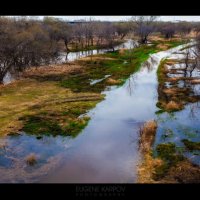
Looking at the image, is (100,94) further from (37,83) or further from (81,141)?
(81,141)

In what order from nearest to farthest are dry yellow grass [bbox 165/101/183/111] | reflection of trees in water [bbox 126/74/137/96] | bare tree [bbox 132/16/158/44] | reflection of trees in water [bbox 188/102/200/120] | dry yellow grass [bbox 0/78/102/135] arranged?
dry yellow grass [bbox 0/78/102/135] < reflection of trees in water [bbox 188/102/200/120] < dry yellow grass [bbox 165/101/183/111] < reflection of trees in water [bbox 126/74/137/96] < bare tree [bbox 132/16/158/44]

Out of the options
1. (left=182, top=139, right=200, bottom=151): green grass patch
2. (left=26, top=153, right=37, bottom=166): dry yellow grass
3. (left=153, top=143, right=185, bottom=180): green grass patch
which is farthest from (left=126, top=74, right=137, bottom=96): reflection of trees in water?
(left=26, top=153, right=37, bottom=166): dry yellow grass

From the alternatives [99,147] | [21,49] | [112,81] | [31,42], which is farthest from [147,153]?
[31,42]

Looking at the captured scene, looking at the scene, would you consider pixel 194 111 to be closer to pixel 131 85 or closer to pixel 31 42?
pixel 131 85

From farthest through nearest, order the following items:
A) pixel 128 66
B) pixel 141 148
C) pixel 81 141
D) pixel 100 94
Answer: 1. pixel 128 66
2. pixel 100 94
3. pixel 81 141
4. pixel 141 148

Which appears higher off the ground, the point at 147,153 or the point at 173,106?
the point at 173,106

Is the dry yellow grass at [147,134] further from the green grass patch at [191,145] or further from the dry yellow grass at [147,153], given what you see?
the green grass patch at [191,145]

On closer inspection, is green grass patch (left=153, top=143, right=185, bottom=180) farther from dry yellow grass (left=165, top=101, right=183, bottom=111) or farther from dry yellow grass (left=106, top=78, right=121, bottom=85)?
dry yellow grass (left=106, top=78, right=121, bottom=85)

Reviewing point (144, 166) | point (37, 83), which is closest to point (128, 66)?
point (37, 83)
